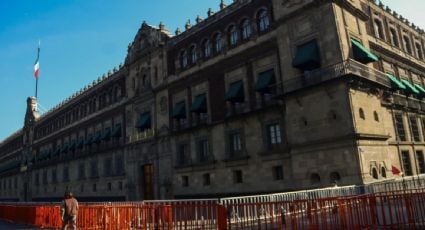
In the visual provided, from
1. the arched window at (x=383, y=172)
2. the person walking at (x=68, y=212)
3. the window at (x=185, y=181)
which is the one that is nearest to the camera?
the person walking at (x=68, y=212)

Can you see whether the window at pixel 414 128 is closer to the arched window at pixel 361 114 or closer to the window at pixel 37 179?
the arched window at pixel 361 114

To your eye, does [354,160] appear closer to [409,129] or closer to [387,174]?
[387,174]

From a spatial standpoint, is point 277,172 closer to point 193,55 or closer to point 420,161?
point 420,161

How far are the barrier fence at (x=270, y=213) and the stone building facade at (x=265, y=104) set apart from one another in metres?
3.98

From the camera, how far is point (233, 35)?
27047 millimetres

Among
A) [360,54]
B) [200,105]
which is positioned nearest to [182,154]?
[200,105]

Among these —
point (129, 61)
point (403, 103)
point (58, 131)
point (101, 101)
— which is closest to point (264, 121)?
point (403, 103)

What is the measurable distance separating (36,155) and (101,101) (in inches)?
1050

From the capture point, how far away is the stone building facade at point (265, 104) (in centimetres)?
1955

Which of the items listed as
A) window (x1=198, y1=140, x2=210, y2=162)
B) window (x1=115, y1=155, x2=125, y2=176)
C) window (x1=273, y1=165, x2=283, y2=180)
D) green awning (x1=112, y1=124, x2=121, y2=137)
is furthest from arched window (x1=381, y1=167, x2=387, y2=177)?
green awning (x1=112, y1=124, x2=121, y2=137)

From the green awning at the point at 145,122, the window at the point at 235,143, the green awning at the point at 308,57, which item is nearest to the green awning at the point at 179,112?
the green awning at the point at 145,122

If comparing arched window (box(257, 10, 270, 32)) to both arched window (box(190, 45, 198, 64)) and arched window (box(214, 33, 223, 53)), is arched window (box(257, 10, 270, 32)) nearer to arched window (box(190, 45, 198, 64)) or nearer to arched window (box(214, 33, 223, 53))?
arched window (box(214, 33, 223, 53))

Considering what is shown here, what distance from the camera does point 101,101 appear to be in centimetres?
4481

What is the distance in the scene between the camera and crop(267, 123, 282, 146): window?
22680 millimetres
